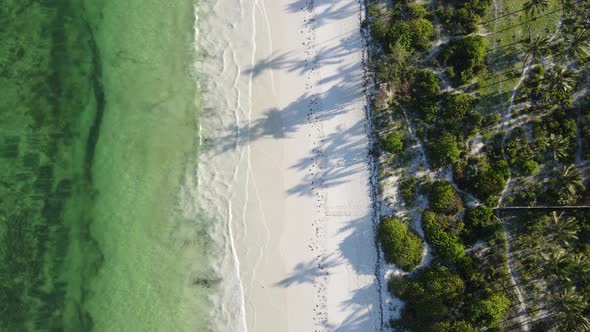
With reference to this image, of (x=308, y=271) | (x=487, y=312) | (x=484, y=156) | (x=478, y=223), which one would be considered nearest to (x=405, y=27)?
(x=484, y=156)

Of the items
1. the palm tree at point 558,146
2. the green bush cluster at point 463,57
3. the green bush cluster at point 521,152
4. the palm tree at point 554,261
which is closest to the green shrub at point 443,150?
the green bush cluster at point 521,152

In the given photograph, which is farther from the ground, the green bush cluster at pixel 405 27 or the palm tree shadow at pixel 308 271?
the green bush cluster at pixel 405 27

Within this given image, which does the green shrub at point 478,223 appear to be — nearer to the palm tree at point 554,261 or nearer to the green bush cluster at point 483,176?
the green bush cluster at point 483,176

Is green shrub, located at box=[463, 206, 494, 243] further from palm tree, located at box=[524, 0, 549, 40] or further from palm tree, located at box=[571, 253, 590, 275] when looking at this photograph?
palm tree, located at box=[524, 0, 549, 40]

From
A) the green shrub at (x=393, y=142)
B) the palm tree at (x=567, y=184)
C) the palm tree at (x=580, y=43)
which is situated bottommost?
the palm tree at (x=567, y=184)

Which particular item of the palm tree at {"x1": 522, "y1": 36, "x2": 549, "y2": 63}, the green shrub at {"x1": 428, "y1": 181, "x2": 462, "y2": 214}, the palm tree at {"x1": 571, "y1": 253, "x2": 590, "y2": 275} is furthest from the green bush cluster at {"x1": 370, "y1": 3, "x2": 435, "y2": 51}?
the palm tree at {"x1": 571, "y1": 253, "x2": 590, "y2": 275}

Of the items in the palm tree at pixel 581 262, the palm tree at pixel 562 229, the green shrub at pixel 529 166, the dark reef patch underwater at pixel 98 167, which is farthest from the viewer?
the dark reef patch underwater at pixel 98 167

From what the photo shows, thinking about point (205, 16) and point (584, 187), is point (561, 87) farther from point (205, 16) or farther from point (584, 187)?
point (205, 16)
